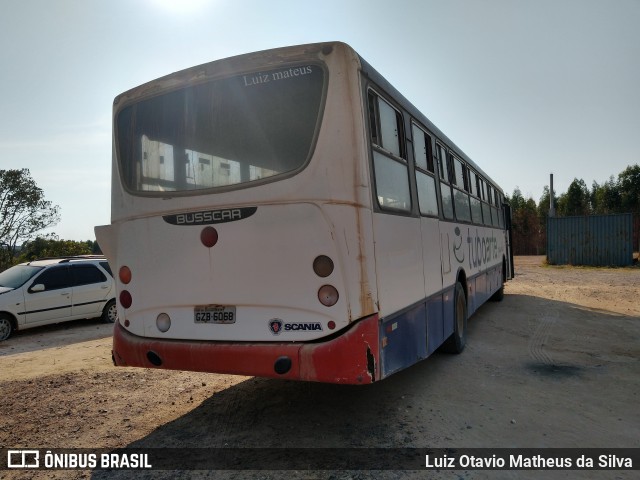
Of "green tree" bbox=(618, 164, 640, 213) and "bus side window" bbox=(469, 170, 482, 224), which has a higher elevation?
"green tree" bbox=(618, 164, 640, 213)

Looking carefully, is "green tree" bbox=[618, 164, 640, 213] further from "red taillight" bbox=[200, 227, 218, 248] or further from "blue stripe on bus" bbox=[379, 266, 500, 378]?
"red taillight" bbox=[200, 227, 218, 248]

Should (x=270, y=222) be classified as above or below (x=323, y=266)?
above

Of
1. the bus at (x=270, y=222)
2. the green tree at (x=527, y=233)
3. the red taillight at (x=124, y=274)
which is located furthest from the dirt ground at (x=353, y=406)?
the green tree at (x=527, y=233)

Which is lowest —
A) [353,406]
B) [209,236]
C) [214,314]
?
[353,406]

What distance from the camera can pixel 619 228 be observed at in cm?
2684

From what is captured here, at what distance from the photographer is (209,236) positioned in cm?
432

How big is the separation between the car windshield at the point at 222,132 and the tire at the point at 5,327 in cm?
785

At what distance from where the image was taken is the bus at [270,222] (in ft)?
12.7

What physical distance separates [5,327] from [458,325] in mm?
9763

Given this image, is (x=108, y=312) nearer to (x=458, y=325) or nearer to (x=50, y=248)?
(x=458, y=325)

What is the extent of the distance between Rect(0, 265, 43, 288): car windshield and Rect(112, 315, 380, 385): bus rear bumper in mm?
8851

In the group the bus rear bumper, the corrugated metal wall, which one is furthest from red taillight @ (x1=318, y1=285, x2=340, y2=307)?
Result: the corrugated metal wall

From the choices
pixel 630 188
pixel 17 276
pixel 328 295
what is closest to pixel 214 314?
pixel 328 295

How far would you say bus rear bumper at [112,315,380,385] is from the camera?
12.5 ft
